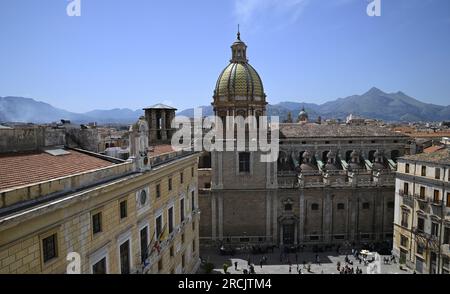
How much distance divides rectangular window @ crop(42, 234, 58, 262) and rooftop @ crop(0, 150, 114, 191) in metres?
1.85

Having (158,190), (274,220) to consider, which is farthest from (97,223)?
(274,220)

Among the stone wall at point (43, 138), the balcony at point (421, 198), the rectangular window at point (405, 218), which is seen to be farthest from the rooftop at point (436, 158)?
the stone wall at point (43, 138)

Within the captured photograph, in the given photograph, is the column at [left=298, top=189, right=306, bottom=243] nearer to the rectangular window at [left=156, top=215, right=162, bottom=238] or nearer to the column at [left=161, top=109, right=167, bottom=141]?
the column at [left=161, top=109, right=167, bottom=141]

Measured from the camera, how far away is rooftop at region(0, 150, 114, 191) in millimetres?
9981

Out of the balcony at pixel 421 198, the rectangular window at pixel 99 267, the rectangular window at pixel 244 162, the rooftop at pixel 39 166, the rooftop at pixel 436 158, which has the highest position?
the rooftop at pixel 39 166

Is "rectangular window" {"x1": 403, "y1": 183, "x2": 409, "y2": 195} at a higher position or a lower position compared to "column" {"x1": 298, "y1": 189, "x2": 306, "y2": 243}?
higher

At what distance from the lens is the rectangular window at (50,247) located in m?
9.38

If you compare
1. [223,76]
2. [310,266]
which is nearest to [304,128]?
[223,76]

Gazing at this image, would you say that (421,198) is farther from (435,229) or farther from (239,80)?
(239,80)

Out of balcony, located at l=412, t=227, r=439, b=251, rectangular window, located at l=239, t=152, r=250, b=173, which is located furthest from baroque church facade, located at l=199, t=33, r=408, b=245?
balcony, located at l=412, t=227, r=439, b=251

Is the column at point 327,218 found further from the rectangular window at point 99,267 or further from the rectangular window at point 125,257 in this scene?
the rectangular window at point 99,267

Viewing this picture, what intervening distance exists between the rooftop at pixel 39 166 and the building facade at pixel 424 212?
26927mm

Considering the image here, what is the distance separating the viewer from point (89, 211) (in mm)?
11266

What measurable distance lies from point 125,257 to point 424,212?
1056 inches
